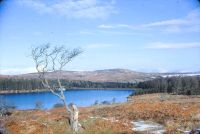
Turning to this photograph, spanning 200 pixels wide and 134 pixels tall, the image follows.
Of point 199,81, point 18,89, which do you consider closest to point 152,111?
point 199,81

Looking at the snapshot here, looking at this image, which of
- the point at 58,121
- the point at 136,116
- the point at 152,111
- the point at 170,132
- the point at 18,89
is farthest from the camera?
the point at 18,89

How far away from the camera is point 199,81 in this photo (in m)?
45.4

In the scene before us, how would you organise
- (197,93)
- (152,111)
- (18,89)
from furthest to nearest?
(18,89)
(197,93)
(152,111)

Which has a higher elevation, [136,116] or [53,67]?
[53,67]

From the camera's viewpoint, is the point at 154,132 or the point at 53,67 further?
the point at 53,67

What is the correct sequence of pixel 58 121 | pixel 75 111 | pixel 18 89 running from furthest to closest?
pixel 18 89 → pixel 58 121 → pixel 75 111

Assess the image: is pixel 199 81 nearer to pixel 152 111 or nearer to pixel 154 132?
Result: pixel 152 111

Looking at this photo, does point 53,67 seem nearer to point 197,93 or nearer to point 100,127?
point 100,127

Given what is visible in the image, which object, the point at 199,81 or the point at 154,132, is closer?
the point at 154,132

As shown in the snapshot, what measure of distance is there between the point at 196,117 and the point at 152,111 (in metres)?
4.22

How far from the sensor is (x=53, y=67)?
13.8 m

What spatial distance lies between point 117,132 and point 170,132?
80.8 inches

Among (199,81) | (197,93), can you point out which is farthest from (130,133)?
(199,81)

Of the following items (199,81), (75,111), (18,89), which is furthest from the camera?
(18,89)
